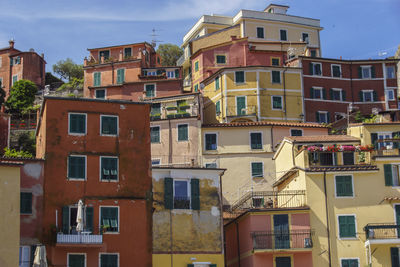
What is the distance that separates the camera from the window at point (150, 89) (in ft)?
250

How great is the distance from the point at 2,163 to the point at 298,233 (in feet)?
63.6

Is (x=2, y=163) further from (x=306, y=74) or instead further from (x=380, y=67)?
(x=380, y=67)

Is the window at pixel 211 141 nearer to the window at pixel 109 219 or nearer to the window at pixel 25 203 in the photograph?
the window at pixel 109 219

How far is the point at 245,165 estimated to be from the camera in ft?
200

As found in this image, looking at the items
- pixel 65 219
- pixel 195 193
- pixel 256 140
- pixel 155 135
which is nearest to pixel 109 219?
pixel 65 219

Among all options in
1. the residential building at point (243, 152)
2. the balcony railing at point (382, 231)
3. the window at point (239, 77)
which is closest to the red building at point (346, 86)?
the window at point (239, 77)

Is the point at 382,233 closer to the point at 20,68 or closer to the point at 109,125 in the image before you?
the point at 109,125

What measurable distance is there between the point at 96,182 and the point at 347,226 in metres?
16.4

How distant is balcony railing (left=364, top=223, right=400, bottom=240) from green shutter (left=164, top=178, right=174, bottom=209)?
12.6 m

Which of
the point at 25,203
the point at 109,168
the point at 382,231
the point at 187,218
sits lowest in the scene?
the point at 382,231

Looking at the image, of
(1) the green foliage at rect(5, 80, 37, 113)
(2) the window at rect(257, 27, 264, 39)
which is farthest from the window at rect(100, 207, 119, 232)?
(2) the window at rect(257, 27, 264, 39)

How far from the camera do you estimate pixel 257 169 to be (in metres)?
60.9

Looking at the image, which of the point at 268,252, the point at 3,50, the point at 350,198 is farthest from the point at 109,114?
the point at 3,50

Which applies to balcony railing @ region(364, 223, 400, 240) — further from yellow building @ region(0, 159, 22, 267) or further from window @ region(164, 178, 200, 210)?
yellow building @ region(0, 159, 22, 267)
